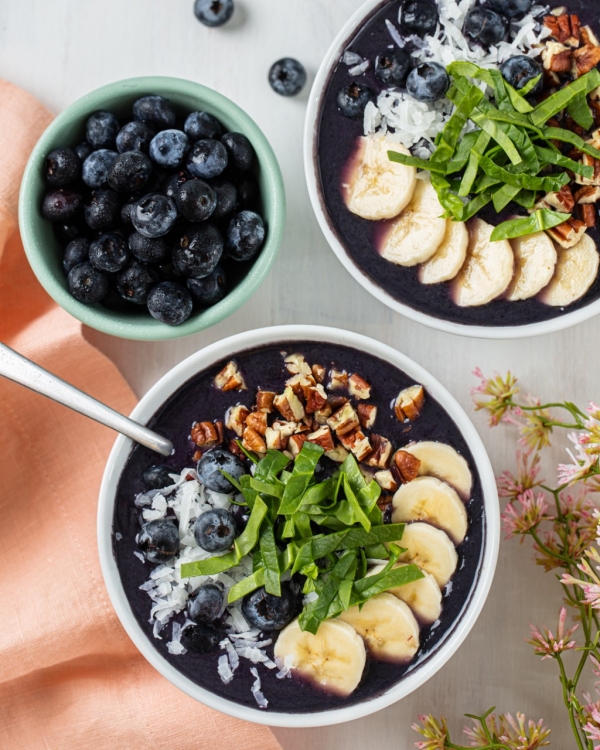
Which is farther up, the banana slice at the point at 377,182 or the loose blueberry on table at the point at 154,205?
the banana slice at the point at 377,182

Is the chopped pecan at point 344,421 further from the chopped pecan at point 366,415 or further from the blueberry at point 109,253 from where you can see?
the blueberry at point 109,253

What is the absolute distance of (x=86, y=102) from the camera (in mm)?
1388

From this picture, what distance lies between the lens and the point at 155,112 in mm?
1393

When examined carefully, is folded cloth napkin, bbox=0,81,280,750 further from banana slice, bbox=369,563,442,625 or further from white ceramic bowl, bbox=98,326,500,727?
banana slice, bbox=369,563,442,625

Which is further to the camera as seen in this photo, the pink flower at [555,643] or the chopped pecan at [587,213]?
the chopped pecan at [587,213]

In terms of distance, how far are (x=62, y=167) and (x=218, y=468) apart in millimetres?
610

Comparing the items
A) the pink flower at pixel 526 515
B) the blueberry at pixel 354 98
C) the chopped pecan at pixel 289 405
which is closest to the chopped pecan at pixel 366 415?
the chopped pecan at pixel 289 405

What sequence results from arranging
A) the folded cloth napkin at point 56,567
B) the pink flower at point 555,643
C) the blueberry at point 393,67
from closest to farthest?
the pink flower at point 555,643 → the blueberry at point 393,67 → the folded cloth napkin at point 56,567

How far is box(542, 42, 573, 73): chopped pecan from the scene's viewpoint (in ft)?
4.49

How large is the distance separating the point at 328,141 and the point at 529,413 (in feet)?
2.25

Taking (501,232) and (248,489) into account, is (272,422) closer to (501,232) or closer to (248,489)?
(248,489)

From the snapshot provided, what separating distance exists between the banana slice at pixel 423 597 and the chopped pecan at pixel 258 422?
1.23 feet

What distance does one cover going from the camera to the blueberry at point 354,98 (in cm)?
141

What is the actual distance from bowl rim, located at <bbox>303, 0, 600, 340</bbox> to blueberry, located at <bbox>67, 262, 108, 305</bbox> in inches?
16.5
